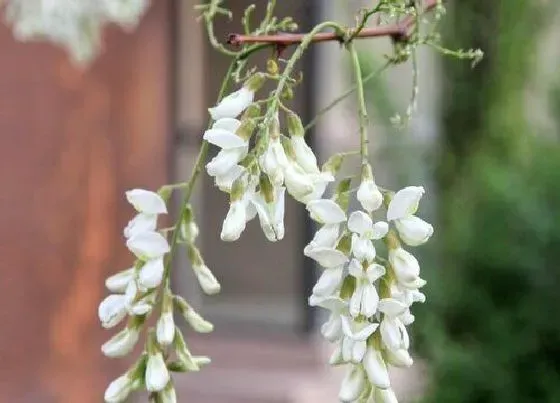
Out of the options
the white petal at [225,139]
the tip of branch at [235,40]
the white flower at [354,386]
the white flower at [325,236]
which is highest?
the tip of branch at [235,40]

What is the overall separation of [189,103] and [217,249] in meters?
0.78

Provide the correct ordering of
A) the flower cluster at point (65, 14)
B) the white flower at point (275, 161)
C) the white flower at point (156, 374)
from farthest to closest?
the flower cluster at point (65, 14) < the white flower at point (156, 374) < the white flower at point (275, 161)

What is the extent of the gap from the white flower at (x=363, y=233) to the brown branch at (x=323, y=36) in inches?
5.1

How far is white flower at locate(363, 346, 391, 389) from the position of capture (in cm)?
65

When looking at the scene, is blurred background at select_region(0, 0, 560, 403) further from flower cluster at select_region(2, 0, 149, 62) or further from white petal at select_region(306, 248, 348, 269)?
white petal at select_region(306, 248, 348, 269)

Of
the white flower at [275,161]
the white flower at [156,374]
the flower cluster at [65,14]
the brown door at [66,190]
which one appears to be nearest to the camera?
the white flower at [275,161]

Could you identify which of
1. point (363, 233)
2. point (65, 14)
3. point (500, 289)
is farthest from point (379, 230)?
point (500, 289)

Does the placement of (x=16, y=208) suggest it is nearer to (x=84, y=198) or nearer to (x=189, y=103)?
(x=84, y=198)

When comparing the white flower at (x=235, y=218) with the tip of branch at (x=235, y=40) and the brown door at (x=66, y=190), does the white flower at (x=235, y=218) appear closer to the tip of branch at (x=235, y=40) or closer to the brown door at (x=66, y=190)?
the tip of branch at (x=235, y=40)

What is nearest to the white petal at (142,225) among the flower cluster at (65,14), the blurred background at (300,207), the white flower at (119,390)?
the white flower at (119,390)

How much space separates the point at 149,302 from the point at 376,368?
179 mm

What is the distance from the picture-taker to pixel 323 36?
0.69 m

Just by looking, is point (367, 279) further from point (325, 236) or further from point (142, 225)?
point (142, 225)

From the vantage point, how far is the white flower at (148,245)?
72 centimetres
